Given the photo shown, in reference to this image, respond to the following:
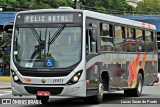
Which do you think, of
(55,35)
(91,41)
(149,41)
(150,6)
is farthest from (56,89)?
(150,6)

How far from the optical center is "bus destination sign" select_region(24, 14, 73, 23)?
52.0 ft

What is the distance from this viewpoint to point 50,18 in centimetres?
1592

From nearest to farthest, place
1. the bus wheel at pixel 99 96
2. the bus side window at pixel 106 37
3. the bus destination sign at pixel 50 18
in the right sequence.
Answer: the bus destination sign at pixel 50 18 < the bus wheel at pixel 99 96 < the bus side window at pixel 106 37

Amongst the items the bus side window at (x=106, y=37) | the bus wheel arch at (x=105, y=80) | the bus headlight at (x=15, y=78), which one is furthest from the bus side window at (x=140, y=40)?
the bus headlight at (x=15, y=78)

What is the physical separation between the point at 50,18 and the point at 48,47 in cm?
99

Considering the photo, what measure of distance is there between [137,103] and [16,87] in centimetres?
499

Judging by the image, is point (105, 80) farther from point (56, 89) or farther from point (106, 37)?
point (56, 89)

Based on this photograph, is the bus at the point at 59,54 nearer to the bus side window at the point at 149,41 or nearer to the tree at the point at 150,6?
the bus side window at the point at 149,41

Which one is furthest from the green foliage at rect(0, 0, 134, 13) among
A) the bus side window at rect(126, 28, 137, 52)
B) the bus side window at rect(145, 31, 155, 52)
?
the bus side window at rect(126, 28, 137, 52)

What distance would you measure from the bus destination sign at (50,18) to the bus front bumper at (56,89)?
2.07m

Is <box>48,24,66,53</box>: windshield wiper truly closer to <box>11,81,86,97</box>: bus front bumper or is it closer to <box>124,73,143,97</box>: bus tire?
<box>11,81,86,97</box>: bus front bumper

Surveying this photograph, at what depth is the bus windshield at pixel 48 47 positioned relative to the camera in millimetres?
15406

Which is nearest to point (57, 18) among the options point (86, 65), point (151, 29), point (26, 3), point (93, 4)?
point (86, 65)

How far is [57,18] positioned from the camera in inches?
626
